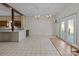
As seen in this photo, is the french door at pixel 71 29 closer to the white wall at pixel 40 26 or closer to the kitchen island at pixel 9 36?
the kitchen island at pixel 9 36

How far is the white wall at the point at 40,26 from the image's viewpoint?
18367 mm

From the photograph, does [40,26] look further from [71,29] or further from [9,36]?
[71,29]

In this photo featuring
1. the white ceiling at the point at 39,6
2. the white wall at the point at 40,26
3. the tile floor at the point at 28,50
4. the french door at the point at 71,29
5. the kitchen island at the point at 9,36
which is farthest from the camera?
the white wall at the point at 40,26

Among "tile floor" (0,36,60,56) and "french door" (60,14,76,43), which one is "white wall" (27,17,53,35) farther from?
"tile floor" (0,36,60,56)

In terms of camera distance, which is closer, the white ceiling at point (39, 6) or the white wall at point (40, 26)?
the white ceiling at point (39, 6)

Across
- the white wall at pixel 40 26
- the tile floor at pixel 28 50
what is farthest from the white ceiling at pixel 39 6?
the white wall at pixel 40 26

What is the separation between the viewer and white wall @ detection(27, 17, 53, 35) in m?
18.4

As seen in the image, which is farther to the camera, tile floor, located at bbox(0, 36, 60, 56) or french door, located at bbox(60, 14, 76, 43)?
french door, located at bbox(60, 14, 76, 43)

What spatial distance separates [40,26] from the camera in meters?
18.5

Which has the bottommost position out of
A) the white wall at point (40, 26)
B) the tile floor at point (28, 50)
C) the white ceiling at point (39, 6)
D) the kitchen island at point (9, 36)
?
the tile floor at point (28, 50)

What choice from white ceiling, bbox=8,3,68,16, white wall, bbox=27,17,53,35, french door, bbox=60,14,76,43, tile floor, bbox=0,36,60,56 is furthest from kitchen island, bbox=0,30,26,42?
white wall, bbox=27,17,53,35

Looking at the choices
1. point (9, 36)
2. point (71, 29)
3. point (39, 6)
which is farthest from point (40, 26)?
point (71, 29)

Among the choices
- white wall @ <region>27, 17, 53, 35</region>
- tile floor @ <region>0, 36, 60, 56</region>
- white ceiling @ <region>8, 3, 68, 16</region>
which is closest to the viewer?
tile floor @ <region>0, 36, 60, 56</region>

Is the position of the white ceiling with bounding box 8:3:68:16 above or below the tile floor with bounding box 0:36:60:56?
above
